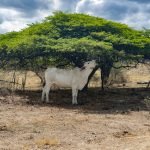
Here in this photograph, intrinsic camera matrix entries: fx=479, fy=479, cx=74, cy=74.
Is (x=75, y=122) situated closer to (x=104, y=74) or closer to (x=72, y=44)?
(x=72, y=44)

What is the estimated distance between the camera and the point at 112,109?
19500 millimetres

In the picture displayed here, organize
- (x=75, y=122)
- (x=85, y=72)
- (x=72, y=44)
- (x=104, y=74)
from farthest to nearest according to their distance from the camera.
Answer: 1. (x=104, y=74)
2. (x=85, y=72)
3. (x=72, y=44)
4. (x=75, y=122)

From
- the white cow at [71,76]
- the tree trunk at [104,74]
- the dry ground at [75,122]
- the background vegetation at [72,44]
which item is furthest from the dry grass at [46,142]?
the tree trunk at [104,74]

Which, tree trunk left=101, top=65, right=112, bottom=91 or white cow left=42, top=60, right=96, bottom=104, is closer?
white cow left=42, top=60, right=96, bottom=104

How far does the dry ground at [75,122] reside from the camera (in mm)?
12797

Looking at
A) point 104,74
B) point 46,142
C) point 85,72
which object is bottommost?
point 46,142

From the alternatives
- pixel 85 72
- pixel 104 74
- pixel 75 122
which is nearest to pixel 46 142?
pixel 75 122

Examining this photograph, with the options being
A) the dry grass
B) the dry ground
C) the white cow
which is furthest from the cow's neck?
the dry grass

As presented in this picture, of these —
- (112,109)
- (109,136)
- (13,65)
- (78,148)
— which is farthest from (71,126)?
(13,65)

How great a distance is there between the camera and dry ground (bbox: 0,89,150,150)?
504 inches

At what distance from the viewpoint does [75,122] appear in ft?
53.0

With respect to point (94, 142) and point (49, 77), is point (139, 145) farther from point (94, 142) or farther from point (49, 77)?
point (49, 77)

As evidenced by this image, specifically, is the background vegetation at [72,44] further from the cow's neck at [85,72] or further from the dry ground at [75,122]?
the dry ground at [75,122]

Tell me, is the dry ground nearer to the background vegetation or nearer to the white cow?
the white cow
